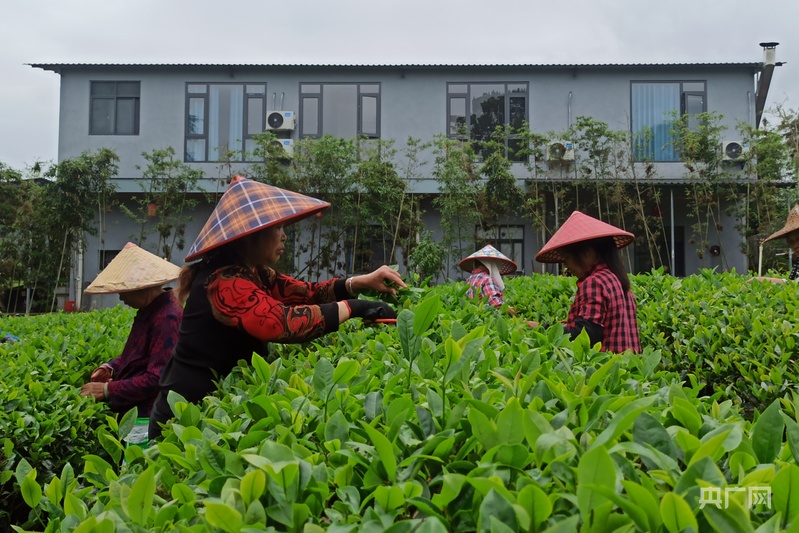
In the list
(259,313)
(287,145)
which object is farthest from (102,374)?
(287,145)

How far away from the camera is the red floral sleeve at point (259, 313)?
2.47m

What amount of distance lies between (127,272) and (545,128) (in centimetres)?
1622

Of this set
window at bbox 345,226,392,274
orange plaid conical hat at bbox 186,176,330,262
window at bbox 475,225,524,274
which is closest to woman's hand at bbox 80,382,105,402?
orange plaid conical hat at bbox 186,176,330,262

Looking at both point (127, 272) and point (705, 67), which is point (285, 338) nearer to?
point (127, 272)

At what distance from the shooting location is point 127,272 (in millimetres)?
3867

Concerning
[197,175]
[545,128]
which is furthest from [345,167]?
[545,128]

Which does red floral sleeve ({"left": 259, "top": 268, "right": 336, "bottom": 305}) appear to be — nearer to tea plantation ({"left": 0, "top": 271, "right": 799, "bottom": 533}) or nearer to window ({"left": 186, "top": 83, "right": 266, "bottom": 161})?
tea plantation ({"left": 0, "top": 271, "right": 799, "bottom": 533})

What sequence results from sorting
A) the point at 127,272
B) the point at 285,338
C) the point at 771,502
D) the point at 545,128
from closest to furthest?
the point at 771,502 < the point at 285,338 < the point at 127,272 < the point at 545,128

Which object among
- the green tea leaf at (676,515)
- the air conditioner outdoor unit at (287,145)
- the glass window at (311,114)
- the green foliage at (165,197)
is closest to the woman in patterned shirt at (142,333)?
the green tea leaf at (676,515)

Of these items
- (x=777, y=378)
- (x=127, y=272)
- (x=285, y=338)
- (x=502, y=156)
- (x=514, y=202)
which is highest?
(x=502, y=156)

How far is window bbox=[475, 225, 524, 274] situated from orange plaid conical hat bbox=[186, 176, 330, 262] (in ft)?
51.0

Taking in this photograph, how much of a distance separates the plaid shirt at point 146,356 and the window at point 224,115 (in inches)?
608

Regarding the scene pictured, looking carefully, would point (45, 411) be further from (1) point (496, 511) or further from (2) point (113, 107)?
(2) point (113, 107)

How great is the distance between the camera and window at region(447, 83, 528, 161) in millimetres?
18406
